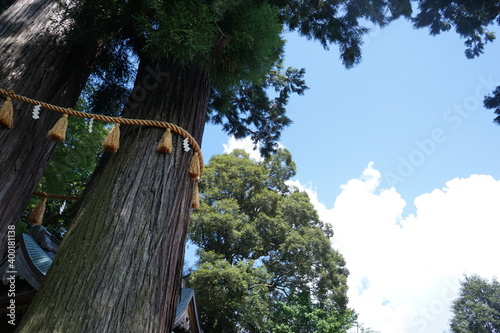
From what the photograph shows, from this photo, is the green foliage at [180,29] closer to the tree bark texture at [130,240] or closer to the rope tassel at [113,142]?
the tree bark texture at [130,240]

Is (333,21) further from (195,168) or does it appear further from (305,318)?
(305,318)

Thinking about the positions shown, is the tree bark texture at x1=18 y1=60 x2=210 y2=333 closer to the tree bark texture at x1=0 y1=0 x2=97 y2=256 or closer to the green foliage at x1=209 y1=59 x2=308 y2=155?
the tree bark texture at x1=0 y1=0 x2=97 y2=256

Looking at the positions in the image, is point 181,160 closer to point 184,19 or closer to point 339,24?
point 184,19

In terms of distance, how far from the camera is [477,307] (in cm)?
2748

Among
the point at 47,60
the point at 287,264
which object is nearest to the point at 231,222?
the point at 287,264

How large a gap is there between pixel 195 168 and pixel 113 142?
21.1 inches

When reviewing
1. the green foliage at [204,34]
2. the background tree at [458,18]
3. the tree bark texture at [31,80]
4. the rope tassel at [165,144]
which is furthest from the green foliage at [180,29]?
the background tree at [458,18]

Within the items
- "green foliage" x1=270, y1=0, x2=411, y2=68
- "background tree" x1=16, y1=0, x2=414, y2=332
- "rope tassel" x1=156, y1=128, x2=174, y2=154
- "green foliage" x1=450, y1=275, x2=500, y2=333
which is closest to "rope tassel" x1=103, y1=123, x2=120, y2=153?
"background tree" x1=16, y1=0, x2=414, y2=332

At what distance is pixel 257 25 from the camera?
2512 mm

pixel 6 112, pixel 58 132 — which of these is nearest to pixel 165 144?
pixel 58 132

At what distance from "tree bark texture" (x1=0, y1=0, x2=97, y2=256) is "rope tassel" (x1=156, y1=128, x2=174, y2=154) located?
1.21 metres

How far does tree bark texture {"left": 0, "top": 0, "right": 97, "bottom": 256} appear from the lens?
2.32 meters

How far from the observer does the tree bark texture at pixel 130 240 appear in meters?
1.35

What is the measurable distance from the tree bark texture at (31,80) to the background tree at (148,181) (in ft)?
1.38
